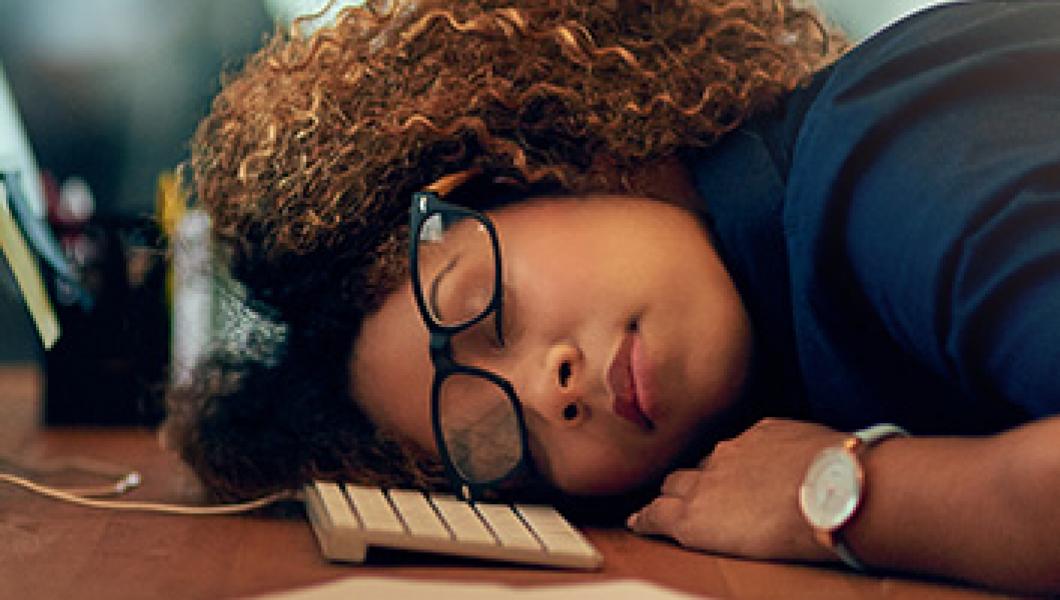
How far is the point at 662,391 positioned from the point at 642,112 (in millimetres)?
225

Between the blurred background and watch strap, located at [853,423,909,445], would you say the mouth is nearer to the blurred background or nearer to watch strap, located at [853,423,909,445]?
watch strap, located at [853,423,909,445]

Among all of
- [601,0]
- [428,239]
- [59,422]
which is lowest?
[59,422]

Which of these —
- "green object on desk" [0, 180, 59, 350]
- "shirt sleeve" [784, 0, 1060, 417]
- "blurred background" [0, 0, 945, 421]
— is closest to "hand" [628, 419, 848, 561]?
"shirt sleeve" [784, 0, 1060, 417]

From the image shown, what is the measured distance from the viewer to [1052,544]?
0.58 metres

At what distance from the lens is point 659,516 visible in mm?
791

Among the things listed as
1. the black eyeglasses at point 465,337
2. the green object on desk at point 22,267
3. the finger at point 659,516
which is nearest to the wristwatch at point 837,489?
the finger at point 659,516

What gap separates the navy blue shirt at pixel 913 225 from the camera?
617mm

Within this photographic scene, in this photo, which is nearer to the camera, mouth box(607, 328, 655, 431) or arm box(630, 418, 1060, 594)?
arm box(630, 418, 1060, 594)

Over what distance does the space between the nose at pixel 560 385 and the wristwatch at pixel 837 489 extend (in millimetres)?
165

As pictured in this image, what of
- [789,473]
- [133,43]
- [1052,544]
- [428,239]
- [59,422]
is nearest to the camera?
[1052,544]

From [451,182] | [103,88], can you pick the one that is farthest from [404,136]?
[103,88]

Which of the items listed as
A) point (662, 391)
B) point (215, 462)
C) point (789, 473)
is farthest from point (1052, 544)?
point (215, 462)

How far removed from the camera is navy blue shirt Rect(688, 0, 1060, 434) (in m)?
0.62

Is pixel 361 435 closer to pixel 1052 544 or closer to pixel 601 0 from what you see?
pixel 601 0
